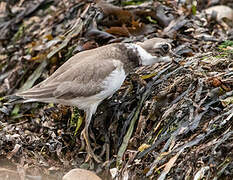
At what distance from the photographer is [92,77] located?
15.8 feet

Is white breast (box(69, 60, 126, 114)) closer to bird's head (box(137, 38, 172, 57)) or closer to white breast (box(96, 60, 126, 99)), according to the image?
white breast (box(96, 60, 126, 99))

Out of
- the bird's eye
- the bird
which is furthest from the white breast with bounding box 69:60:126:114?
the bird's eye

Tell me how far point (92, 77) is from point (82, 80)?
0.34ft

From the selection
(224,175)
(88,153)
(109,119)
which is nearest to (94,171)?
(88,153)

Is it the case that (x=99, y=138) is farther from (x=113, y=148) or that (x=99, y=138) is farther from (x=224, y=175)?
(x=224, y=175)

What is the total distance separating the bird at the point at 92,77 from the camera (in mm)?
4797

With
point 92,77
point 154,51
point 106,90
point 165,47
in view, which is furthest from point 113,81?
point 165,47

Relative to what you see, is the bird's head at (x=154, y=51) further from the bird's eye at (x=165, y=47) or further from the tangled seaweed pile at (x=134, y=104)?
the tangled seaweed pile at (x=134, y=104)

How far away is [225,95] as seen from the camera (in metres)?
4.56

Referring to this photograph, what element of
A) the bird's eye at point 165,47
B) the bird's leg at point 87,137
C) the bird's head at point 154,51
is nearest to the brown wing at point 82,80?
the bird's leg at point 87,137

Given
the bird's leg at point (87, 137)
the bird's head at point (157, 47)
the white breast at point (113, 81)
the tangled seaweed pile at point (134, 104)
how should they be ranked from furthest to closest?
the bird's head at point (157, 47) → the bird's leg at point (87, 137) → the white breast at point (113, 81) → the tangled seaweed pile at point (134, 104)

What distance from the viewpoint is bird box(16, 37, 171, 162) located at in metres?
4.80

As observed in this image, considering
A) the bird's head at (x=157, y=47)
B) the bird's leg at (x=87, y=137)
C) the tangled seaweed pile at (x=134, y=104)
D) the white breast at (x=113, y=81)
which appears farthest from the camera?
the bird's head at (x=157, y=47)

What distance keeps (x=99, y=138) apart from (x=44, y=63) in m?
1.35
